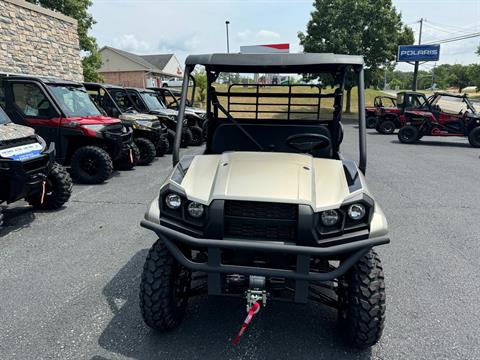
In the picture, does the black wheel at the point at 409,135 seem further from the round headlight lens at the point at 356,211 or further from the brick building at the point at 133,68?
the brick building at the point at 133,68

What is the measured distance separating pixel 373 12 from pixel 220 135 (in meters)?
22.6

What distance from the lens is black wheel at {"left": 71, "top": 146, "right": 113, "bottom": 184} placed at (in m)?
6.08

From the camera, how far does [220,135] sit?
318 centimetres

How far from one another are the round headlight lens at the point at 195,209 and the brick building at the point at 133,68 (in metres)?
35.5

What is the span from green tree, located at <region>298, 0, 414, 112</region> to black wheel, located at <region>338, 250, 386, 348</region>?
20455 millimetres

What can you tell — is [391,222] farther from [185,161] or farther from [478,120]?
[478,120]

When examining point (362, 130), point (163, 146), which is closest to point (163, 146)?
point (163, 146)

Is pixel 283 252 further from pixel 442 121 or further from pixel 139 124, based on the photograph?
pixel 442 121

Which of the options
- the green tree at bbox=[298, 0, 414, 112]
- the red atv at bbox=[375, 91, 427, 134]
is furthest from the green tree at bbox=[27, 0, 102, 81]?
the red atv at bbox=[375, 91, 427, 134]

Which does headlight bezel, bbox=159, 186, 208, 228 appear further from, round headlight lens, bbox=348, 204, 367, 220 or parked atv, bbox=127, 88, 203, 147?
parked atv, bbox=127, 88, 203, 147

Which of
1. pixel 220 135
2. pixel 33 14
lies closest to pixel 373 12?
pixel 33 14

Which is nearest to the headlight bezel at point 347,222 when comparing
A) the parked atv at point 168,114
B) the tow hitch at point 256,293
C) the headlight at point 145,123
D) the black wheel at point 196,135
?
the tow hitch at point 256,293

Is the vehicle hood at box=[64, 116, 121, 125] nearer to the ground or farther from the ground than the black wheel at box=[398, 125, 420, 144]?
farther from the ground

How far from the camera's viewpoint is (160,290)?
87.1 inches
